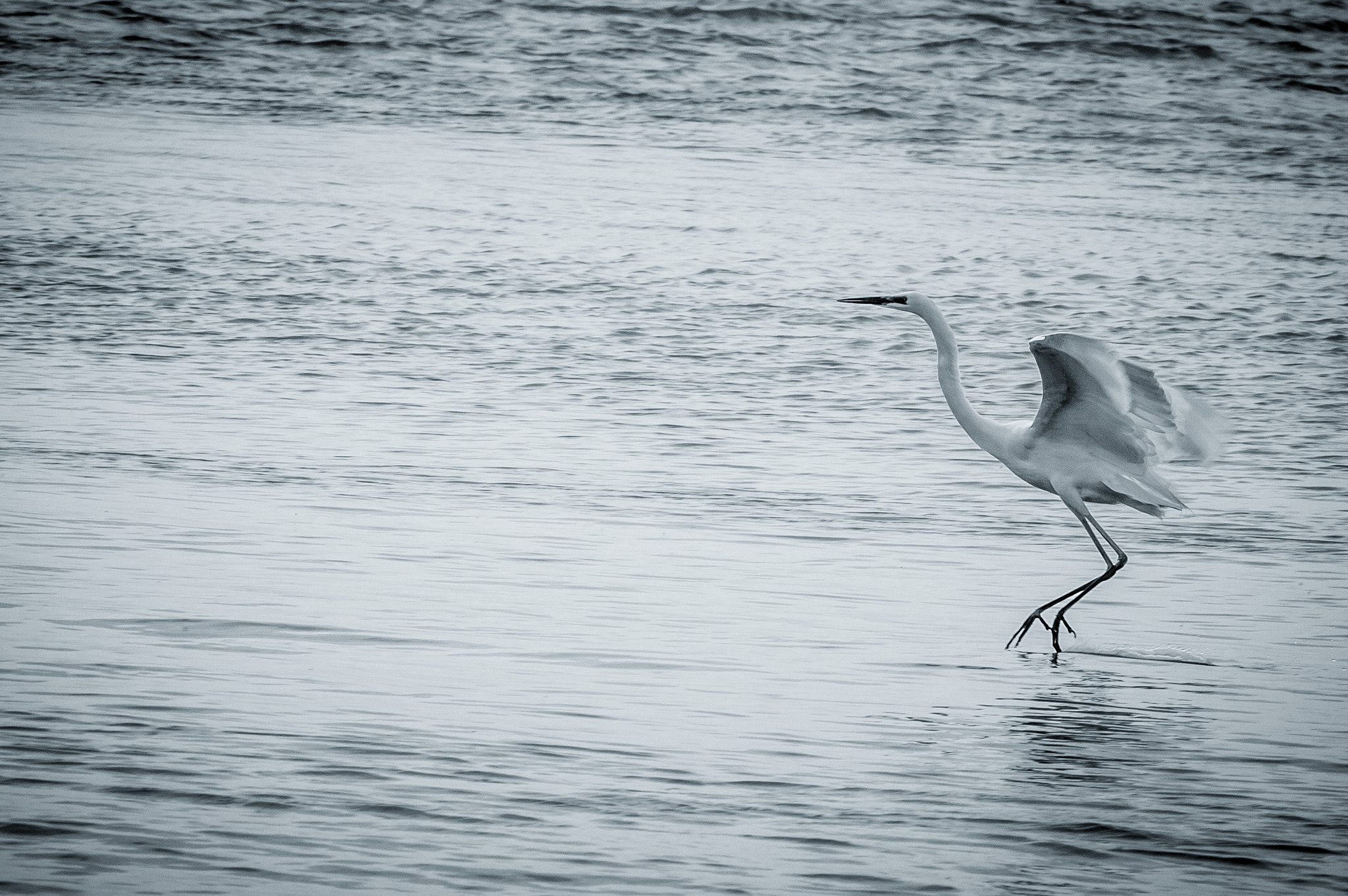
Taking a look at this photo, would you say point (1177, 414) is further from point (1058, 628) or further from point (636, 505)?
point (636, 505)

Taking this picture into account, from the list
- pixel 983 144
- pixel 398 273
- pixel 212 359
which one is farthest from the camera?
pixel 983 144

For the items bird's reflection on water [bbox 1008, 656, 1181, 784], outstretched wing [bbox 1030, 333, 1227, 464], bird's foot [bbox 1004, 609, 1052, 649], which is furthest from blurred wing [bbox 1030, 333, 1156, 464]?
bird's reflection on water [bbox 1008, 656, 1181, 784]

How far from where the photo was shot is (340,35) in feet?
82.6

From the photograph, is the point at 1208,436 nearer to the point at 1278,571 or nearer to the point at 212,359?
the point at 1278,571

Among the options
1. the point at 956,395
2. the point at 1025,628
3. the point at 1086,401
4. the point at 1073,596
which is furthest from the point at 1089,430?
the point at 1025,628

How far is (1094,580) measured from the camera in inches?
300

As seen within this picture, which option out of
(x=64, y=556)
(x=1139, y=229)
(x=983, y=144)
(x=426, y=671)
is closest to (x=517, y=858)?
(x=426, y=671)

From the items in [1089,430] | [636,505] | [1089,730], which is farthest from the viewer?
[636,505]

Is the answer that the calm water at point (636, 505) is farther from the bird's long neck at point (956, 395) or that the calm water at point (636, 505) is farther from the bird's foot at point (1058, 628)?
the bird's long neck at point (956, 395)

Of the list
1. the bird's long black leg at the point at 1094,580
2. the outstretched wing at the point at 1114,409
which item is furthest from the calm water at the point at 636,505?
the outstretched wing at the point at 1114,409

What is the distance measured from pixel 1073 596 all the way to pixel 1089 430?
70 centimetres

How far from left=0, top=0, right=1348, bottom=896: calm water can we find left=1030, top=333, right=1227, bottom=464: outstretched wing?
70 cm

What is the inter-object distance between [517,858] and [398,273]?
1081cm

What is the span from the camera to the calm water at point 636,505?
509cm
